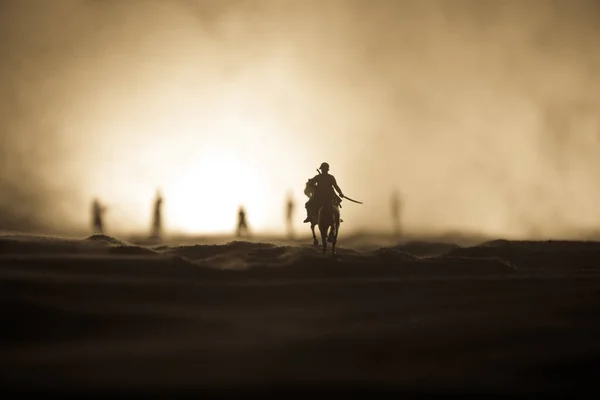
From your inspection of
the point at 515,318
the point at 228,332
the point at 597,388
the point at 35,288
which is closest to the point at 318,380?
the point at 228,332

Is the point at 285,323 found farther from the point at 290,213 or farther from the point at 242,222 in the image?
the point at 290,213

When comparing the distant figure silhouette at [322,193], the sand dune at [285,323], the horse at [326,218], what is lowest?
the sand dune at [285,323]

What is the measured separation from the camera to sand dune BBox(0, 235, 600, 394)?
681cm

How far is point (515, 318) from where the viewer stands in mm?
10312

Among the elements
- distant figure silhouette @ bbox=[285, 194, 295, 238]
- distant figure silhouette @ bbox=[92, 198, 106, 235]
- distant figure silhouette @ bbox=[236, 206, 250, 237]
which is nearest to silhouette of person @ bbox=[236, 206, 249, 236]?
distant figure silhouette @ bbox=[236, 206, 250, 237]

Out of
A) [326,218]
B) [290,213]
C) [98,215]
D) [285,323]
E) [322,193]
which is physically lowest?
[285,323]

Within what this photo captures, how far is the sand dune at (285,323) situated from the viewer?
22.3 ft

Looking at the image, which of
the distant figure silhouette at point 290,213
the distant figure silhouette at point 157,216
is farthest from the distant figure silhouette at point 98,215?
the distant figure silhouette at point 290,213

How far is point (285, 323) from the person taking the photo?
945 cm

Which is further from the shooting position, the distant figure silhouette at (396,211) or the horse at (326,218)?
the distant figure silhouette at (396,211)

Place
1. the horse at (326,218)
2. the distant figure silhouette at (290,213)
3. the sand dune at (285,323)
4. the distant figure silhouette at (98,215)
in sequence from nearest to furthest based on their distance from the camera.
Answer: the sand dune at (285,323)
the horse at (326,218)
the distant figure silhouette at (98,215)
the distant figure silhouette at (290,213)

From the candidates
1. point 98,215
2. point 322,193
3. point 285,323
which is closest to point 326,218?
point 322,193

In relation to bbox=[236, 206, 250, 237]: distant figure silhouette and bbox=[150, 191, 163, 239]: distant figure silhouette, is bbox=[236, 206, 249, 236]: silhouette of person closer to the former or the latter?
bbox=[236, 206, 250, 237]: distant figure silhouette

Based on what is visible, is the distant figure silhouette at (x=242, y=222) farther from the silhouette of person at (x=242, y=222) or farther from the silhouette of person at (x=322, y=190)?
the silhouette of person at (x=322, y=190)
